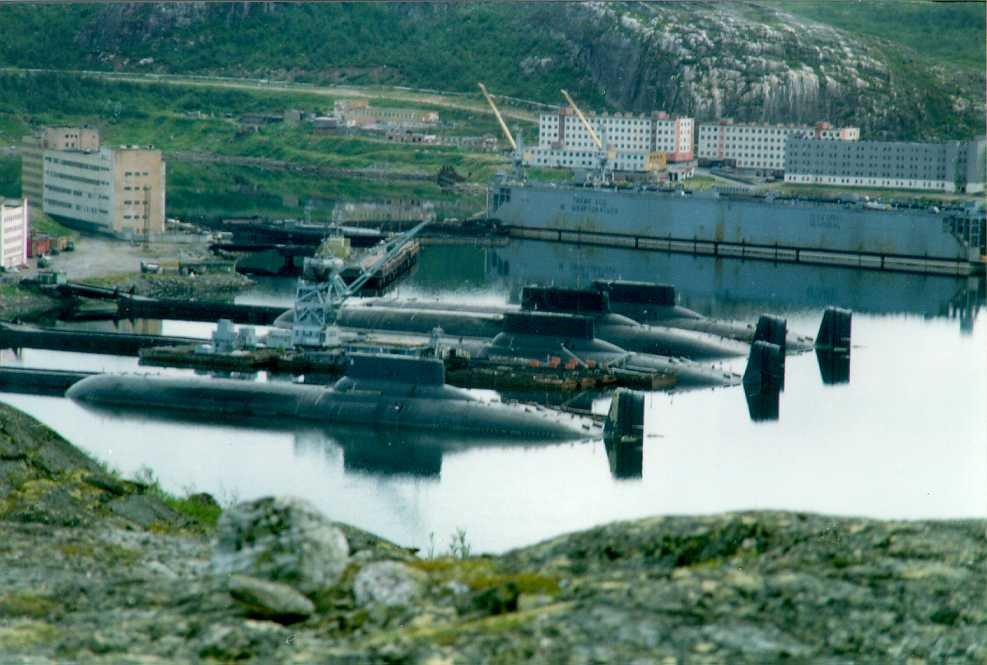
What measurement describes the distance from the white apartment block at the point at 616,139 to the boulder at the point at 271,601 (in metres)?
56.3

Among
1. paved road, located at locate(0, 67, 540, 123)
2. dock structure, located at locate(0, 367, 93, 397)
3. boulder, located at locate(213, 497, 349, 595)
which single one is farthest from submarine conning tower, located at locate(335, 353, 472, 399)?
paved road, located at locate(0, 67, 540, 123)

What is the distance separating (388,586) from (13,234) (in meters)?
30.6

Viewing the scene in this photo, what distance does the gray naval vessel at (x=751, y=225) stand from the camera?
141ft

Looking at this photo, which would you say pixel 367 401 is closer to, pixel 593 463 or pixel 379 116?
pixel 593 463

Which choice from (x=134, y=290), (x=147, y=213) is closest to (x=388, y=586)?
(x=134, y=290)

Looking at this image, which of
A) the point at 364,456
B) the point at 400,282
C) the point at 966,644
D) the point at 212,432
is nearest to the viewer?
the point at 966,644

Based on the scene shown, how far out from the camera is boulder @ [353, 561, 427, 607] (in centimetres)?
455

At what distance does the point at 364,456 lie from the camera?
1895cm

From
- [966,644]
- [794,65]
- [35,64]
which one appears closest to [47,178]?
[35,64]

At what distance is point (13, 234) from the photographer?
112ft

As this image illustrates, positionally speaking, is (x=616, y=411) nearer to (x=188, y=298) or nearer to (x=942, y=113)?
(x=188, y=298)

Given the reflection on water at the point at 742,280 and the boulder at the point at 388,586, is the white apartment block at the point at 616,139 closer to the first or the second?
the reflection on water at the point at 742,280

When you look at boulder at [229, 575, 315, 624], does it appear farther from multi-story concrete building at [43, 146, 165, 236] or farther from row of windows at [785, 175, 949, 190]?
row of windows at [785, 175, 949, 190]

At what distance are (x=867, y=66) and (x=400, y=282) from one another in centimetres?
3760
